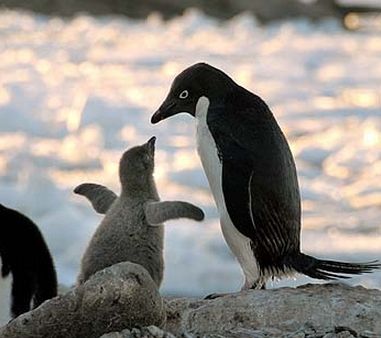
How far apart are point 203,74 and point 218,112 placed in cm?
17

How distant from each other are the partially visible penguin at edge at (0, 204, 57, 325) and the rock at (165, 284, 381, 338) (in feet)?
3.15

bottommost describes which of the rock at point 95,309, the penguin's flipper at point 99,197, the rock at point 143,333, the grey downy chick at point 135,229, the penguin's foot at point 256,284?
the rock at point 143,333

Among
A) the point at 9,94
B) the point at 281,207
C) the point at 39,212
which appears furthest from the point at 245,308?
the point at 9,94

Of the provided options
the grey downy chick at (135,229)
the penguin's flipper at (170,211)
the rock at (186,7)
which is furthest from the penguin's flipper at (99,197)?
the rock at (186,7)

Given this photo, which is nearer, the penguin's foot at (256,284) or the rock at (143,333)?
the rock at (143,333)

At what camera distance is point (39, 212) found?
1056 cm

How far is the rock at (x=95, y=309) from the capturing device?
13.0 ft

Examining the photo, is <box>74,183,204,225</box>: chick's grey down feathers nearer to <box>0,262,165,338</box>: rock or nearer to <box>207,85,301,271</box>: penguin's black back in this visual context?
<box>207,85,301,271</box>: penguin's black back

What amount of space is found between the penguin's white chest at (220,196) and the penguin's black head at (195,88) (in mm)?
44

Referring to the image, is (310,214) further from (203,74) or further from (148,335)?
(148,335)

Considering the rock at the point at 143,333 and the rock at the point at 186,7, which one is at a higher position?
the rock at the point at 186,7

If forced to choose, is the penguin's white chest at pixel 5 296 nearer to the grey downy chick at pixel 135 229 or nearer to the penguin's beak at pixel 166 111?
the grey downy chick at pixel 135 229

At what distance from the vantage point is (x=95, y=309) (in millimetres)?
3969

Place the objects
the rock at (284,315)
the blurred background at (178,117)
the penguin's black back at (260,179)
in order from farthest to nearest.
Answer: the blurred background at (178,117)
the penguin's black back at (260,179)
the rock at (284,315)
